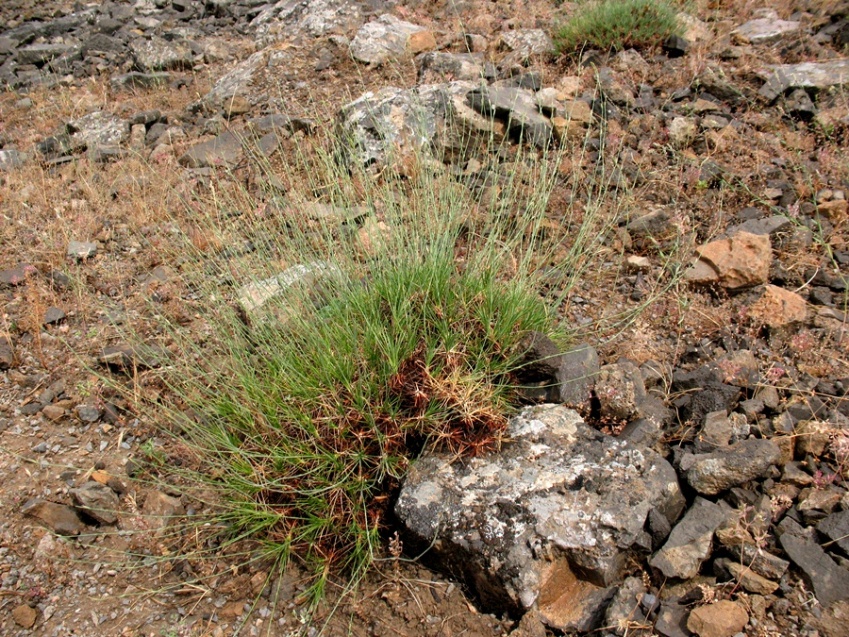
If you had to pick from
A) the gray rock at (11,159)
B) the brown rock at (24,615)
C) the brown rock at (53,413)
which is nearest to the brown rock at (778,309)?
the brown rock at (24,615)

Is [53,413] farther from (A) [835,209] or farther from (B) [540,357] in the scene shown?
(A) [835,209]

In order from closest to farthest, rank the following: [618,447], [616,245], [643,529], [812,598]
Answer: [812,598]
[643,529]
[618,447]
[616,245]

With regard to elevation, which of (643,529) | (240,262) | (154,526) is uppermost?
(240,262)

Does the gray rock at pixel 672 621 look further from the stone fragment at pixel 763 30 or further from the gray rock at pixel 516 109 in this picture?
the stone fragment at pixel 763 30

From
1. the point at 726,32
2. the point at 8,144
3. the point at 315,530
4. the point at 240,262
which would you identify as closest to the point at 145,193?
the point at 240,262

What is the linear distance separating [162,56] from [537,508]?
616 cm

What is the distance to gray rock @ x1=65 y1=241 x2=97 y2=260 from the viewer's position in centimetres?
414

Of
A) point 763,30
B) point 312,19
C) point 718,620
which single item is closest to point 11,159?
point 312,19

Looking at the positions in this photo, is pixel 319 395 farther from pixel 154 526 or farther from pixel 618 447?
pixel 618 447

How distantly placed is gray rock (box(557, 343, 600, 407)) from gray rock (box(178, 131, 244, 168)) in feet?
10.2

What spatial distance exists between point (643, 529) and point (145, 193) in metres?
3.62

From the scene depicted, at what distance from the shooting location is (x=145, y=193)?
4.32 metres

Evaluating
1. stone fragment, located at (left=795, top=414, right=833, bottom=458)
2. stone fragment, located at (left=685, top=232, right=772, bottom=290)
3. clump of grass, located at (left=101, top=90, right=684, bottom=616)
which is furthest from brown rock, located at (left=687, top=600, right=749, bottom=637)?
stone fragment, located at (left=685, top=232, right=772, bottom=290)

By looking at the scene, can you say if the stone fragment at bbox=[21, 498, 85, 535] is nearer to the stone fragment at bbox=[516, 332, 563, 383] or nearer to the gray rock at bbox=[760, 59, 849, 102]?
the stone fragment at bbox=[516, 332, 563, 383]
